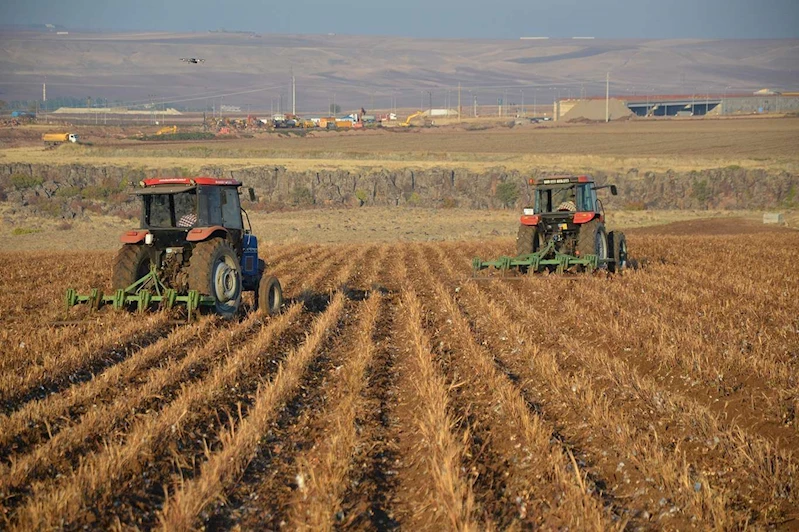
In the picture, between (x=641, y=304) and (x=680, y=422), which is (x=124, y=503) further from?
(x=641, y=304)

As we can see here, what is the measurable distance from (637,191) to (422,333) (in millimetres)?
34882

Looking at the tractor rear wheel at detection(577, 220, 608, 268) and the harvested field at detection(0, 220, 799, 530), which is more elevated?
the tractor rear wheel at detection(577, 220, 608, 268)

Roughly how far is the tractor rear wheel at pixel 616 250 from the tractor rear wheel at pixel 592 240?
25 cm

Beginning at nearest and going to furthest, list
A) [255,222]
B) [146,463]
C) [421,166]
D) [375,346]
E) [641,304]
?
[146,463], [375,346], [641,304], [255,222], [421,166]

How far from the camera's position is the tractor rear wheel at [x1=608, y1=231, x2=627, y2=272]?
18359 millimetres

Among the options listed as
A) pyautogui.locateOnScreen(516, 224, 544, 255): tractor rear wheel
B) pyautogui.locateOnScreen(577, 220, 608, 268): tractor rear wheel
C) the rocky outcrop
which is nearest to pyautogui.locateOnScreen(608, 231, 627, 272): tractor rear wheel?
pyautogui.locateOnScreen(577, 220, 608, 268): tractor rear wheel

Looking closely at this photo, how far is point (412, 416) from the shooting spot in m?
8.13

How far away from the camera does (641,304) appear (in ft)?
45.1

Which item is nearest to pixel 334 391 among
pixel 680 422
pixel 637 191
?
pixel 680 422

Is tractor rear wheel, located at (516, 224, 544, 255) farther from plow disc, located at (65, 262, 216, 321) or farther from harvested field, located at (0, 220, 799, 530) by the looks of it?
plow disc, located at (65, 262, 216, 321)

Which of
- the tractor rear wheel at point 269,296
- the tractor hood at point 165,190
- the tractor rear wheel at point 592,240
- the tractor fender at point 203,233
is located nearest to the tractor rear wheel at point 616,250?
the tractor rear wheel at point 592,240

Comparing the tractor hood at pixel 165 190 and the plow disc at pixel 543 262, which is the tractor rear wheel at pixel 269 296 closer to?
the tractor hood at pixel 165 190

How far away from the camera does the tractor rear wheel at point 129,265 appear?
1274cm

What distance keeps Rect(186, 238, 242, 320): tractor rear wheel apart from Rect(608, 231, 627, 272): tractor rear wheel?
26.1 feet
